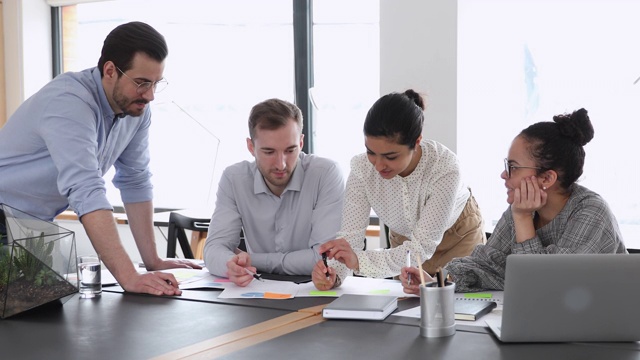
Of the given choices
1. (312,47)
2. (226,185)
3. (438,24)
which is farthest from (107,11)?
(226,185)

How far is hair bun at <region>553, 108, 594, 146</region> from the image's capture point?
86.3 inches

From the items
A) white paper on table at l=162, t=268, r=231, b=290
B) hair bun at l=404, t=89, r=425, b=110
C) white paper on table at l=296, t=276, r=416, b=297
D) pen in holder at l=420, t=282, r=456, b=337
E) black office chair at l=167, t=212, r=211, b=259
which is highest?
hair bun at l=404, t=89, r=425, b=110

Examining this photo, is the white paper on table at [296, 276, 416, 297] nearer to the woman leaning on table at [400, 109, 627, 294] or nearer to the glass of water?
the woman leaning on table at [400, 109, 627, 294]

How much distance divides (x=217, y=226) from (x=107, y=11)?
3.39 metres

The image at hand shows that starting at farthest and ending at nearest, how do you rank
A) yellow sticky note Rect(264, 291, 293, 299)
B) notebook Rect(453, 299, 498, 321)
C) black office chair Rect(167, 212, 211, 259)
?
black office chair Rect(167, 212, 211, 259) < yellow sticky note Rect(264, 291, 293, 299) < notebook Rect(453, 299, 498, 321)

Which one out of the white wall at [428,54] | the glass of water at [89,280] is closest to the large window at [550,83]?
the white wall at [428,54]

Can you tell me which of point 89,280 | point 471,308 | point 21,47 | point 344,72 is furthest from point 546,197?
point 21,47

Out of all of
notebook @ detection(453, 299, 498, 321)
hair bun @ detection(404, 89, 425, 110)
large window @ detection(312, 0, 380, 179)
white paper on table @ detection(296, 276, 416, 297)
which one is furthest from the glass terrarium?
large window @ detection(312, 0, 380, 179)

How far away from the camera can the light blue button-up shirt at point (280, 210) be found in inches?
111

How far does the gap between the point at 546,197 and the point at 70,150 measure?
1.43 m

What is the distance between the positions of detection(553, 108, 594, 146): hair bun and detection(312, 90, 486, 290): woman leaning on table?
45 cm

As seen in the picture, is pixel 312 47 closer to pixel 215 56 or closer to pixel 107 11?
pixel 215 56

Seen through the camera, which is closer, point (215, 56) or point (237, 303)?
point (237, 303)

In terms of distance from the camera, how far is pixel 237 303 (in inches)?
85.5
